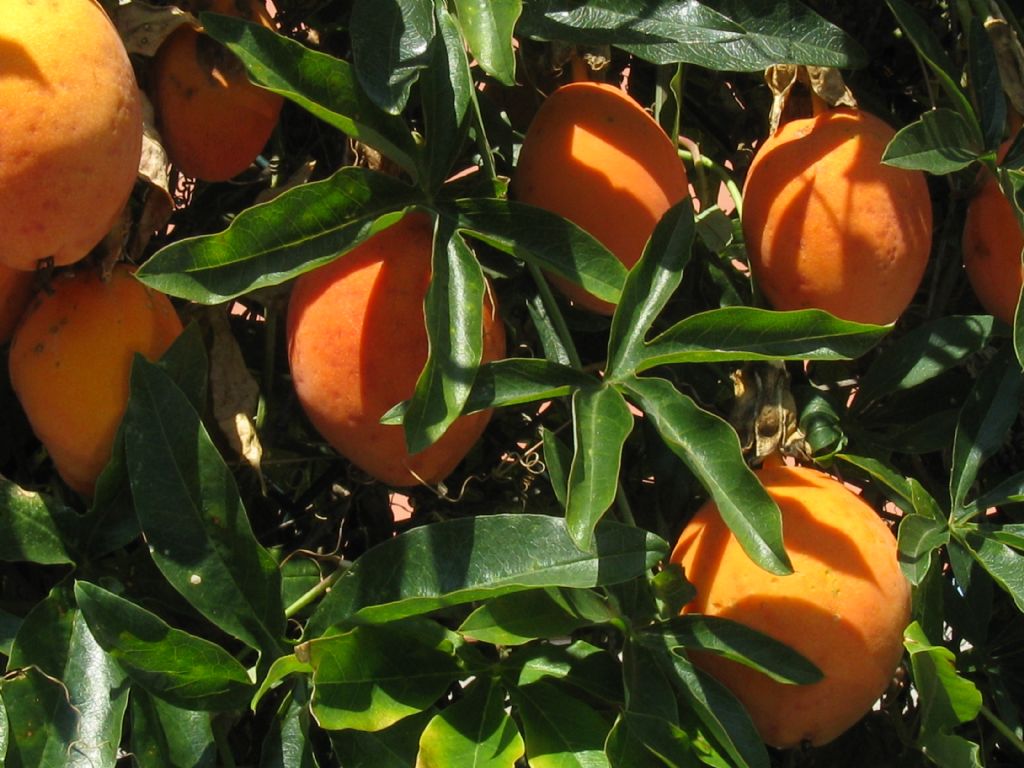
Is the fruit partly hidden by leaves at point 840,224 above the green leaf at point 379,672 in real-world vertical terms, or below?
above

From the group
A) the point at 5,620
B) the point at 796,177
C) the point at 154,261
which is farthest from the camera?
the point at 796,177

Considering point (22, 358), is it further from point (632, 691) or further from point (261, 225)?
point (632, 691)

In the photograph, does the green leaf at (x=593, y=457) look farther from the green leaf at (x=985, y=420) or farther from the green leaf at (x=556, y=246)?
the green leaf at (x=985, y=420)

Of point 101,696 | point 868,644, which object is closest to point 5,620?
point 101,696

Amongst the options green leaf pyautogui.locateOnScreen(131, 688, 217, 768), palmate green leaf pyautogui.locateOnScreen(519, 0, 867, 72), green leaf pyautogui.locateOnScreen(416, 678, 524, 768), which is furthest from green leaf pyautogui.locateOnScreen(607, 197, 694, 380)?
green leaf pyautogui.locateOnScreen(131, 688, 217, 768)

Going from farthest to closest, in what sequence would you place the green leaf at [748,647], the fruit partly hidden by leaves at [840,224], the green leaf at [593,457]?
the fruit partly hidden by leaves at [840,224] < the green leaf at [748,647] < the green leaf at [593,457]

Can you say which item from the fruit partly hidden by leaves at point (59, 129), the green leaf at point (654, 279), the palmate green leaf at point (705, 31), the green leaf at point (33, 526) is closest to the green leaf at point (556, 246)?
the green leaf at point (654, 279)
